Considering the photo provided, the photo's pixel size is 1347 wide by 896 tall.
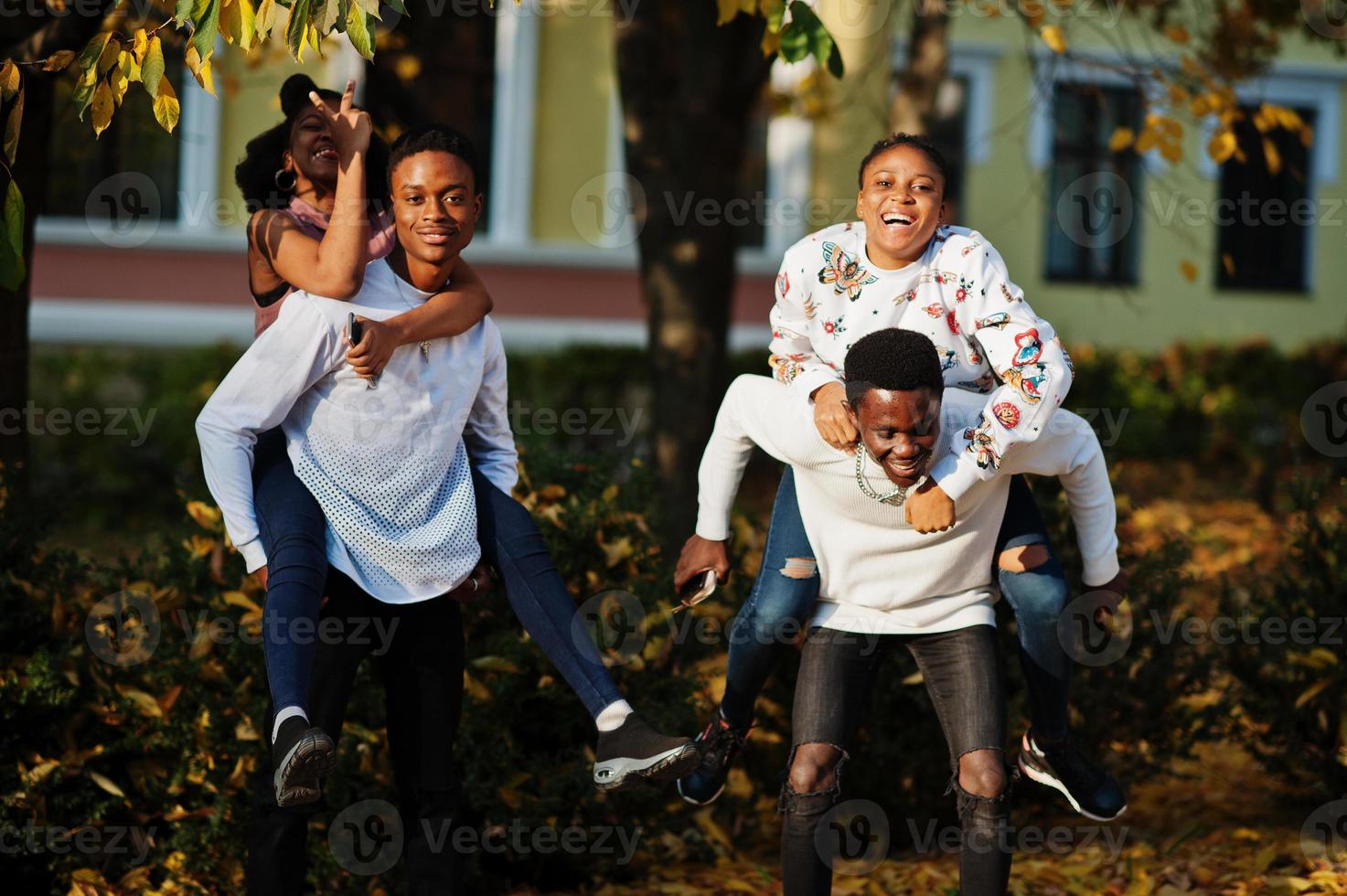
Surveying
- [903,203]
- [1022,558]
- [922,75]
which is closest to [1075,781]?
[1022,558]

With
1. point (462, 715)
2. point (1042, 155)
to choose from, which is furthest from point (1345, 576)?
point (1042, 155)

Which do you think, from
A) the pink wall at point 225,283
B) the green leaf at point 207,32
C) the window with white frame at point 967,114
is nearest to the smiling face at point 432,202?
the green leaf at point 207,32

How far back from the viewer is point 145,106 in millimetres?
8734

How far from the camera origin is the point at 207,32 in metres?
3.57

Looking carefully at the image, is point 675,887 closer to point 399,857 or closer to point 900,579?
point 399,857

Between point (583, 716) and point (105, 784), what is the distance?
1.33 meters

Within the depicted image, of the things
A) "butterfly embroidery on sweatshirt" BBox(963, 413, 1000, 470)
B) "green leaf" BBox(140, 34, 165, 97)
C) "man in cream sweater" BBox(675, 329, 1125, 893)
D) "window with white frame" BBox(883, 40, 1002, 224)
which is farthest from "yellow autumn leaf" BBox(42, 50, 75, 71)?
"window with white frame" BBox(883, 40, 1002, 224)

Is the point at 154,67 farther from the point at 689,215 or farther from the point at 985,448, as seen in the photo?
the point at 689,215

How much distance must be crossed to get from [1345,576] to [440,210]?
3.22 m

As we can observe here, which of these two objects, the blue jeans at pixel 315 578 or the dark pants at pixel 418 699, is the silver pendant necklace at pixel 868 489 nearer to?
the blue jeans at pixel 315 578

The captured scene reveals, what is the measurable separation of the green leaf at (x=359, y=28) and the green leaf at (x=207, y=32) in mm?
314

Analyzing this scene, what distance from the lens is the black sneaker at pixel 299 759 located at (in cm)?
319

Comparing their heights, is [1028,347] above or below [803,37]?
below

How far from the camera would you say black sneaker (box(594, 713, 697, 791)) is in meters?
3.37
